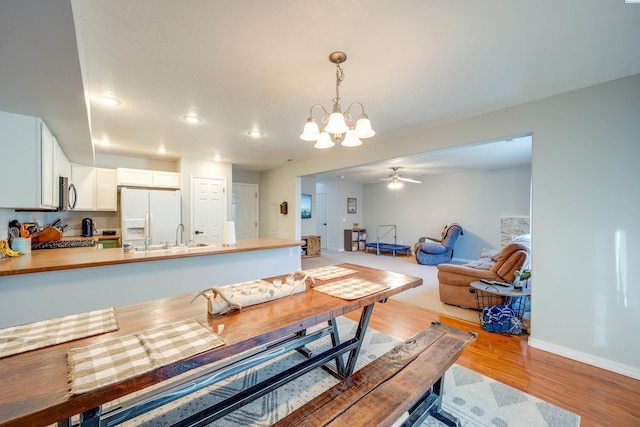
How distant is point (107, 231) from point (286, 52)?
485 cm

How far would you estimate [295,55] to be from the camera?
180cm

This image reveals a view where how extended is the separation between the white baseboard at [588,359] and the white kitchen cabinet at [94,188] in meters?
6.29

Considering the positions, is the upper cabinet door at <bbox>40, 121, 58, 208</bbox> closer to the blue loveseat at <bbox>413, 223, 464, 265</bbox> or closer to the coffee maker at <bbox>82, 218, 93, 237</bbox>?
the coffee maker at <bbox>82, 218, 93, 237</bbox>

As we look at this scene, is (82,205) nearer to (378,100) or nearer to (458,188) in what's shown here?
(378,100)

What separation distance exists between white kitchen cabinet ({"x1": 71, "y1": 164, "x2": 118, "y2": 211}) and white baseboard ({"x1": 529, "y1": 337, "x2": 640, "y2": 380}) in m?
6.29

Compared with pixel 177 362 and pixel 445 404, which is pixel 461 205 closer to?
pixel 445 404

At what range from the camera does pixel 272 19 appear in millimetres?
1467

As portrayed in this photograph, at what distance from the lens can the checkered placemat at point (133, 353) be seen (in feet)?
2.65

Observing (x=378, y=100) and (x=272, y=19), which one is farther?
(x=378, y=100)

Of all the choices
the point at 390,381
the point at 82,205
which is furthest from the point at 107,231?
the point at 390,381

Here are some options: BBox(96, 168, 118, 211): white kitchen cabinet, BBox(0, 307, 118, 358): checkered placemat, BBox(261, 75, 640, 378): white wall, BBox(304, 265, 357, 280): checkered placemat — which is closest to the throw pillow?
BBox(261, 75, 640, 378): white wall

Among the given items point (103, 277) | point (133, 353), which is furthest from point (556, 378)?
point (103, 277)

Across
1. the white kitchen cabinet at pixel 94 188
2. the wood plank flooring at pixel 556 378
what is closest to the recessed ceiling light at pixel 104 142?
the white kitchen cabinet at pixel 94 188

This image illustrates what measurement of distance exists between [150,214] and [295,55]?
150 inches
